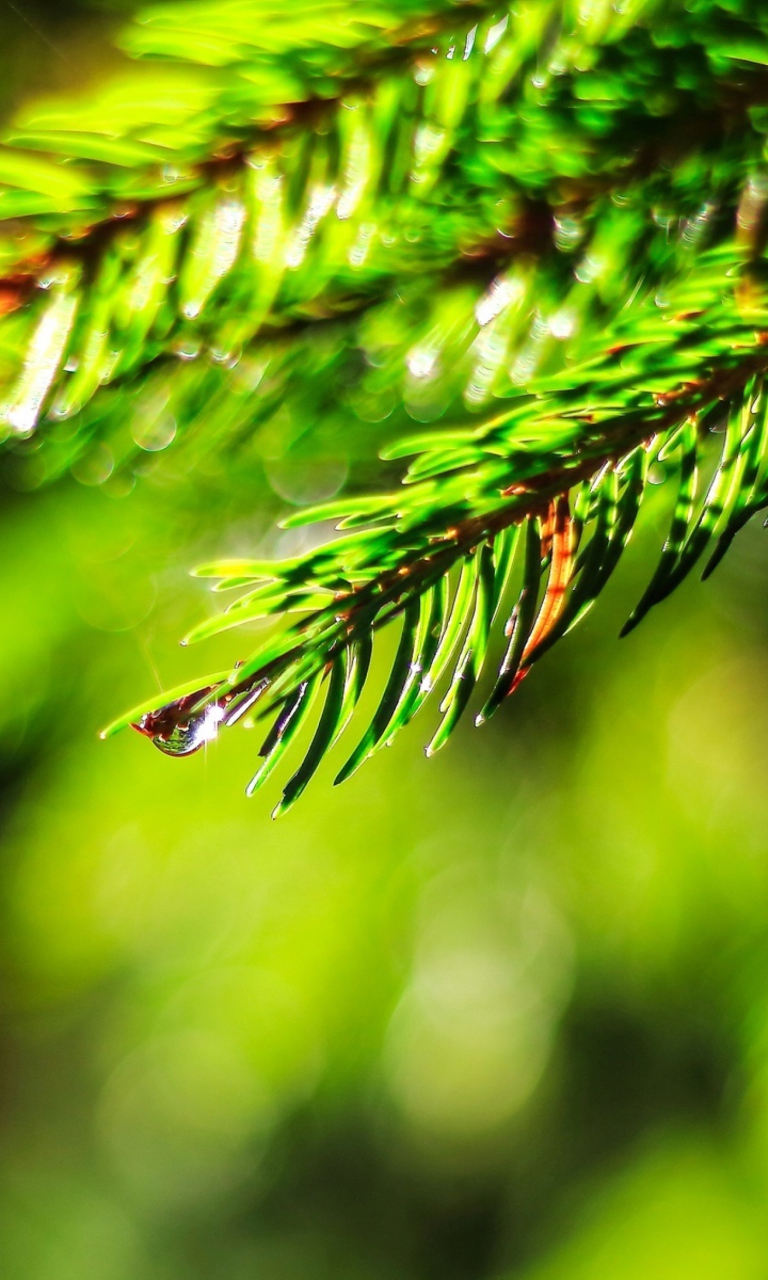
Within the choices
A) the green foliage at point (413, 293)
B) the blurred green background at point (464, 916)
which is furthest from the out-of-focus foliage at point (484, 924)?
the green foliage at point (413, 293)

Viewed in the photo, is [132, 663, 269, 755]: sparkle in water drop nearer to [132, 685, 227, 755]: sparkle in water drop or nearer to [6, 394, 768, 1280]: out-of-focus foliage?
[132, 685, 227, 755]: sparkle in water drop

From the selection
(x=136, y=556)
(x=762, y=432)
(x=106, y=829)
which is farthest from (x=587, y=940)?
(x=762, y=432)

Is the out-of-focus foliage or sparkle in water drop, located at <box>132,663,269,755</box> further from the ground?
sparkle in water drop, located at <box>132,663,269,755</box>

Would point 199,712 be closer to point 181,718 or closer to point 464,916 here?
point 181,718

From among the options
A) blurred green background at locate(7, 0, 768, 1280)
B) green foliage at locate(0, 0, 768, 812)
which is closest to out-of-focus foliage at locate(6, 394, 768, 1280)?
blurred green background at locate(7, 0, 768, 1280)

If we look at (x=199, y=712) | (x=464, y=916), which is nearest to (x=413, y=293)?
(x=199, y=712)

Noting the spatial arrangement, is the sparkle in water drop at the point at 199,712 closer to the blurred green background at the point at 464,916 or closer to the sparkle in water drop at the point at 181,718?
the sparkle in water drop at the point at 181,718

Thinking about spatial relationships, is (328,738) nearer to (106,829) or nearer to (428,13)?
(428,13)
